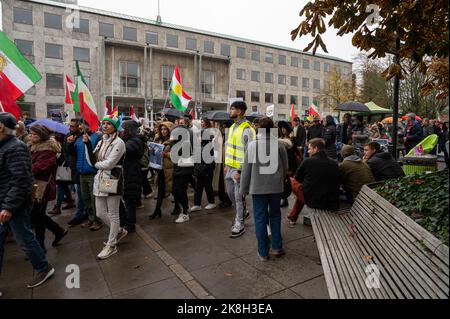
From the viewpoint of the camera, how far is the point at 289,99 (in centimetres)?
4606

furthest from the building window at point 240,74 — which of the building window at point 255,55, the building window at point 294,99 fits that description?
the building window at point 294,99

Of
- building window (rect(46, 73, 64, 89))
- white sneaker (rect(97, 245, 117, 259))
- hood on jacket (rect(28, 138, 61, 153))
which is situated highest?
building window (rect(46, 73, 64, 89))

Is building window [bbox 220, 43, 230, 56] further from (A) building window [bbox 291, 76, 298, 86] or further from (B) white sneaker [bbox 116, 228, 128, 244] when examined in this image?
(B) white sneaker [bbox 116, 228, 128, 244]

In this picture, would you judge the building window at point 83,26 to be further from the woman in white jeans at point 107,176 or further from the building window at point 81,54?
the woman in white jeans at point 107,176

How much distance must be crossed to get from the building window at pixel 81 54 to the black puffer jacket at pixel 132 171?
31392 mm

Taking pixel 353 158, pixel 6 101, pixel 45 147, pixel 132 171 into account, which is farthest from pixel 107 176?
pixel 353 158

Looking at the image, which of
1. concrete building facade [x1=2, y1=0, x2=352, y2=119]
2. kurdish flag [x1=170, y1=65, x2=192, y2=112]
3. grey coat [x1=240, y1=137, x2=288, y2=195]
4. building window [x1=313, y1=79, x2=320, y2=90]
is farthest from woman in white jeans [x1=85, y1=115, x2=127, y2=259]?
building window [x1=313, y1=79, x2=320, y2=90]

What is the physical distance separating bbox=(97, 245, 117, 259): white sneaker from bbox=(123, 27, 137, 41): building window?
34917mm

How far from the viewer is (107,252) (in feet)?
13.5

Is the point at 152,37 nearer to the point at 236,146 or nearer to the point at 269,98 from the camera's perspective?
the point at 269,98

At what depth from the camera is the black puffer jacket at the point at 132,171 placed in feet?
15.9

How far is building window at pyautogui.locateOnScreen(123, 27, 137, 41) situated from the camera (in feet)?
112

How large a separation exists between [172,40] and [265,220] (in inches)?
1442
